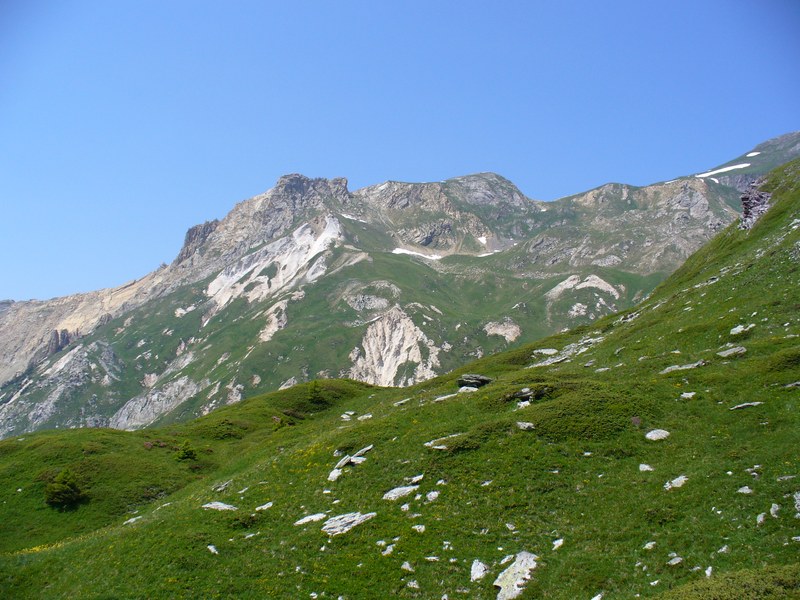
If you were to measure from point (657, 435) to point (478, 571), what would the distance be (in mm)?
15509

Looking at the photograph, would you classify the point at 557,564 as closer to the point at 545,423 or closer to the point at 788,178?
the point at 545,423

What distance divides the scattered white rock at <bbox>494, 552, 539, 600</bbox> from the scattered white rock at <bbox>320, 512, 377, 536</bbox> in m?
8.57

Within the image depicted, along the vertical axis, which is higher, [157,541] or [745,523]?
[157,541]

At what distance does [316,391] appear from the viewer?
3349 inches

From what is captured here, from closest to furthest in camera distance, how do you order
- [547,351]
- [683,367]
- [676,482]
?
1. [676,482]
2. [683,367]
3. [547,351]

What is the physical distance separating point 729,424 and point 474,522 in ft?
54.5

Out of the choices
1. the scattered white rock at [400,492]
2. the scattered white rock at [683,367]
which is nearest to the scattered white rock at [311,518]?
the scattered white rock at [400,492]

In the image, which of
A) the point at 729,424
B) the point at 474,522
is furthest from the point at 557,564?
the point at 729,424

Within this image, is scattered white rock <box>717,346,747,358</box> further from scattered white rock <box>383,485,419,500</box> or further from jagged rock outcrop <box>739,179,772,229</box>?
jagged rock outcrop <box>739,179,772,229</box>

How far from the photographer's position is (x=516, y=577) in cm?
2158

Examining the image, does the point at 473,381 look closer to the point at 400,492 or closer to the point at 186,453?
the point at 400,492

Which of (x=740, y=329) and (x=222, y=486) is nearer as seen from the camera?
(x=222, y=486)

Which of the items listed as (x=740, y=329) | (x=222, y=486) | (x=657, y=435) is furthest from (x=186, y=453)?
(x=740, y=329)

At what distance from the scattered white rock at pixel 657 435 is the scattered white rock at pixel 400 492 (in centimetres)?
1434
